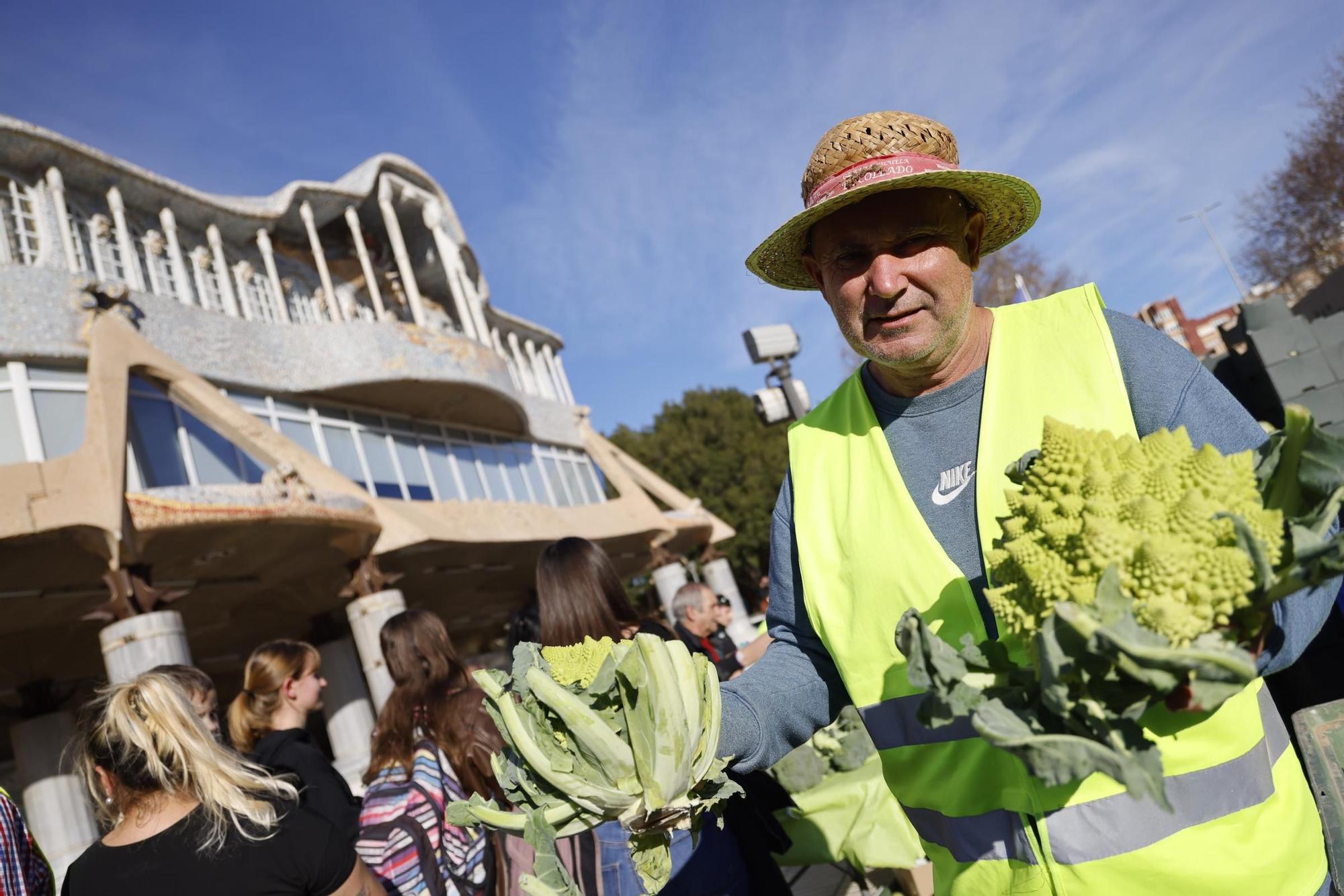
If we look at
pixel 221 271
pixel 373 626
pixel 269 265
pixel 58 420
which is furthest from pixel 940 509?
pixel 269 265

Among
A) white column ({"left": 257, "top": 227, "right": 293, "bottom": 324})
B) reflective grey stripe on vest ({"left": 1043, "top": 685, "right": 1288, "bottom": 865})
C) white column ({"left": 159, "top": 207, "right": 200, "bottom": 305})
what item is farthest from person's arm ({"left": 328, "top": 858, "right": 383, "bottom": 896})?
white column ({"left": 257, "top": 227, "right": 293, "bottom": 324})

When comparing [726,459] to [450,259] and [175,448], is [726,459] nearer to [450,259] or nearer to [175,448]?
[450,259]

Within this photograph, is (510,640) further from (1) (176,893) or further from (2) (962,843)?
(2) (962,843)

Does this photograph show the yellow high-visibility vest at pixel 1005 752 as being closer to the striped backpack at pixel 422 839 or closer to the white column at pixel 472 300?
the striped backpack at pixel 422 839

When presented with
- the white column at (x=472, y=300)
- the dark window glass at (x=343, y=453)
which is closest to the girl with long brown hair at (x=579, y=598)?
the dark window glass at (x=343, y=453)

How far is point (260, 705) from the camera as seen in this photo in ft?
13.6

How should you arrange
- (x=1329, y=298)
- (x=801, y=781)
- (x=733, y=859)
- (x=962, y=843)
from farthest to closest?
1. (x=1329, y=298)
2. (x=801, y=781)
3. (x=733, y=859)
4. (x=962, y=843)

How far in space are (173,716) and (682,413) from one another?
110 ft

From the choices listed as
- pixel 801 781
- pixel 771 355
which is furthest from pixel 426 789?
pixel 771 355

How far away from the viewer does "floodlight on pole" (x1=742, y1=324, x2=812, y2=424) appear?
8336 millimetres

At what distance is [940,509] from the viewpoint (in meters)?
1.82

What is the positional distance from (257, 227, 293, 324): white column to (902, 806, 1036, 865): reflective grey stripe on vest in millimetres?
15853

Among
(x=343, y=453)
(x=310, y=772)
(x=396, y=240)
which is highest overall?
(x=396, y=240)

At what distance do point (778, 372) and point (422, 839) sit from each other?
20.0 ft
